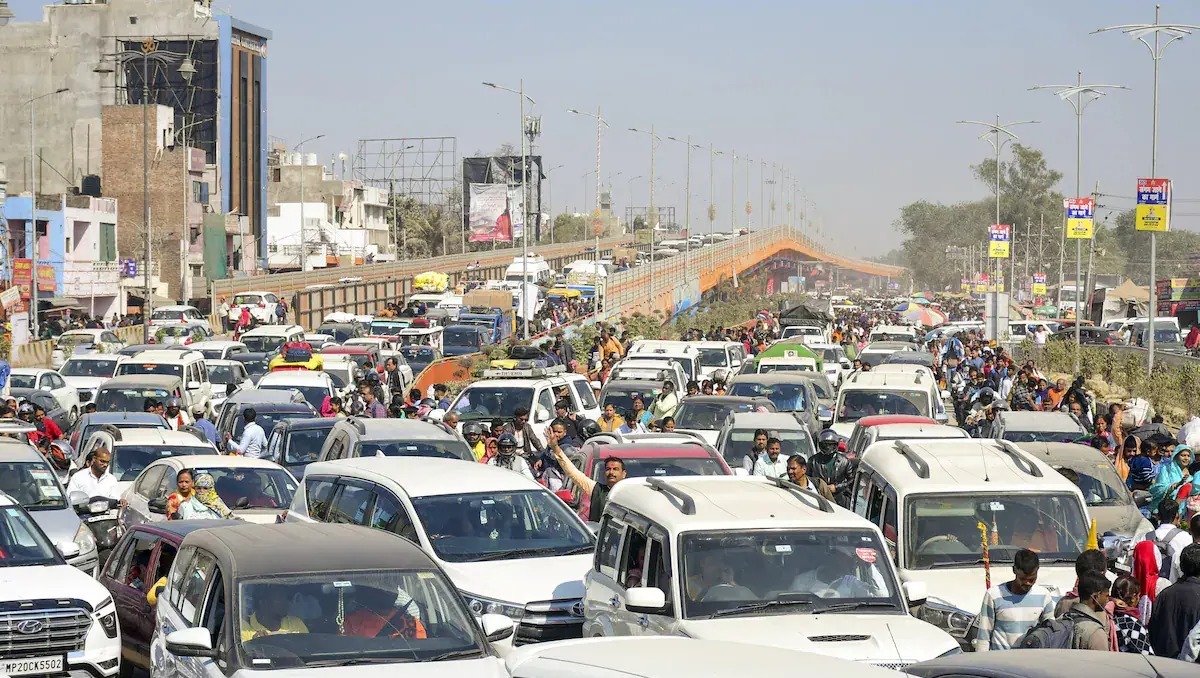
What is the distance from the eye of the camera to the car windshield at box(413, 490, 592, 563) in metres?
11.2

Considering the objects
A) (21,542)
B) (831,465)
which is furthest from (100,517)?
(831,465)

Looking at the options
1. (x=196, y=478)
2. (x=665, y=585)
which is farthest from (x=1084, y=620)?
(x=196, y=478)

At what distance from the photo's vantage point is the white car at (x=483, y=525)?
34.6ft

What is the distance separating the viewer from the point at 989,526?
1092 cm

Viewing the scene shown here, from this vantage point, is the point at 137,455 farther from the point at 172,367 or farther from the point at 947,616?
the point at 172,367

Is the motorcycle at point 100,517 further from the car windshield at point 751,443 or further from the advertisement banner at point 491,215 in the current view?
the advertisement banner at point 491,215

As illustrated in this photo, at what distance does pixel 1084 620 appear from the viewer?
7.83 m

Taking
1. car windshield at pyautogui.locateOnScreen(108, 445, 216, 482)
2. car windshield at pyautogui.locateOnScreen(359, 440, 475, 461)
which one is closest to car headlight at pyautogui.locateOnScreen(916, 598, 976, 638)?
car windshield at pyautogui.locateOnScreen(359, 440, 475, 461)

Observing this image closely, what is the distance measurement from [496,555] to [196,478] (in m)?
4.34

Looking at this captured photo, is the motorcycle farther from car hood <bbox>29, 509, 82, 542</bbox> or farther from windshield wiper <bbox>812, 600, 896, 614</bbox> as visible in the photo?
windshield wiper <bbox>812, 600, 896, 614</bbox>

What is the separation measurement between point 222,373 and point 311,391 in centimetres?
670

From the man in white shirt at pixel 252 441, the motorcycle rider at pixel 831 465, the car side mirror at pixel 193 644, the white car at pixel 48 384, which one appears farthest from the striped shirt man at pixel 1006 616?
the white car at pixel 48 384

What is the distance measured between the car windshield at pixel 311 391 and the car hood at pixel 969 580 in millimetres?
17763

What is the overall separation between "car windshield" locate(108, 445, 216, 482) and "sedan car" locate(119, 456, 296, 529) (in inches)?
76.9
